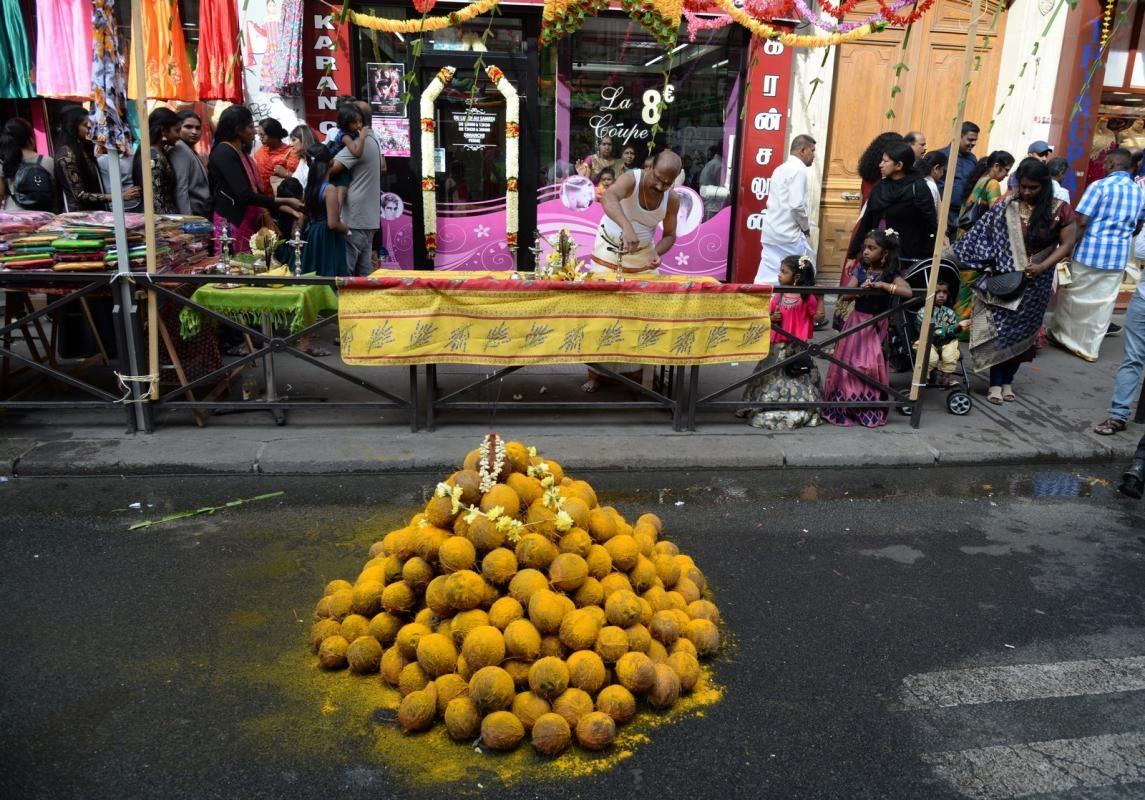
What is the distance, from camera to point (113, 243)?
20.4 feet

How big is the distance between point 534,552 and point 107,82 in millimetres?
4740

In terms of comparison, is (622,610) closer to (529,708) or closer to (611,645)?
(611,645)

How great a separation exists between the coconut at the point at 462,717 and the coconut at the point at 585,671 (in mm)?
370

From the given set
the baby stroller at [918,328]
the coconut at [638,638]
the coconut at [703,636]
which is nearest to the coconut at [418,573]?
the coconut at [638,638]

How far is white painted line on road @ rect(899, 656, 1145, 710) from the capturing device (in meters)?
3.46

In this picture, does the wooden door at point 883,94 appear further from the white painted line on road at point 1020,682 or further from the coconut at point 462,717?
the coconut at point 462,717

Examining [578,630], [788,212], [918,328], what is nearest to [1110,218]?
[918,328]

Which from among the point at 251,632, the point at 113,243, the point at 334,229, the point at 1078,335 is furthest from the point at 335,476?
the point at 1078,335

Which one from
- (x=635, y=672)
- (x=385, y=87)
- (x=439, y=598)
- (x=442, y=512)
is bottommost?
(x=635, y=672)

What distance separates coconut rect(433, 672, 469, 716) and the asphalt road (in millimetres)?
149

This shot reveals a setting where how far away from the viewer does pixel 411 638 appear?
3.30 meters

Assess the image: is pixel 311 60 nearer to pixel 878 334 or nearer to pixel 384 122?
pixel 384 122

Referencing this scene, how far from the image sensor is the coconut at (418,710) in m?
3.09

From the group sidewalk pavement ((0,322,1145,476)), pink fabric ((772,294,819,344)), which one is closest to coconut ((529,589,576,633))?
sidewalk pavement ((0,322,1145,476))
